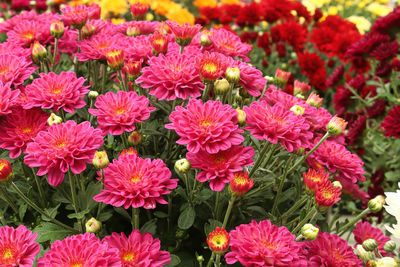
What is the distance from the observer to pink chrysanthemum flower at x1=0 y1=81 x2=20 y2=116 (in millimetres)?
1190

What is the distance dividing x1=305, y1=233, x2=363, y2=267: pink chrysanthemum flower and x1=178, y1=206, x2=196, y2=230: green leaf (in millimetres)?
379

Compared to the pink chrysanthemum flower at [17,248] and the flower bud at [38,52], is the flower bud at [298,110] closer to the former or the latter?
the pink chrysanthemum flower at [17,248]

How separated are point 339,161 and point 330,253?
0.33 metres

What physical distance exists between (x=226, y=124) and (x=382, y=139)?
1944 millimetres

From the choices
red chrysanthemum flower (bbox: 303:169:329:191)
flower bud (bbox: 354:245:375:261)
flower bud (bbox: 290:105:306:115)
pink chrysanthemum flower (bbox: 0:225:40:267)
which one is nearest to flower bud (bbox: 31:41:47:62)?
pink chrysanthemum flower (bbox: 0:225:40:267)

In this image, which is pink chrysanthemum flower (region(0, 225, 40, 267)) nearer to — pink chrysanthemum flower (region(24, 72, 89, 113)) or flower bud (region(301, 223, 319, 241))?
pink chrysanthemum flower (region(24, 72, 89, 113))

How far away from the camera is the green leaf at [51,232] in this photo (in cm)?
120

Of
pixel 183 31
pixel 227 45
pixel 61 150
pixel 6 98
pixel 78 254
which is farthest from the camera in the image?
pixel 227 45

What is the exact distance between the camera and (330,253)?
47.3 inches

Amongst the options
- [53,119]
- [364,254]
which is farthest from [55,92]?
[364,254]

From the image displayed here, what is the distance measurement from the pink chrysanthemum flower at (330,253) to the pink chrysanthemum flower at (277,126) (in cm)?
32

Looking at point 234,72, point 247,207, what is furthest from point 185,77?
point 247,207

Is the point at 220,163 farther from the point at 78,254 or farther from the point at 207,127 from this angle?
the point at 78,254

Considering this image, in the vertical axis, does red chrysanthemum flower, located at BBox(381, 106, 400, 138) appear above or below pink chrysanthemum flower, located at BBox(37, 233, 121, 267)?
below
